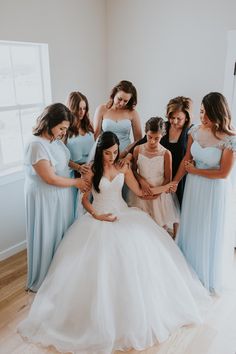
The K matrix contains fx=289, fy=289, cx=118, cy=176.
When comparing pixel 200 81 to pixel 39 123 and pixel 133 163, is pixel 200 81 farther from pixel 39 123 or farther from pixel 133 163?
pixel 39 123

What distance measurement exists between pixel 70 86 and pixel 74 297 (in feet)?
7.09

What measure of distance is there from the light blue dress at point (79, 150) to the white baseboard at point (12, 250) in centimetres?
91

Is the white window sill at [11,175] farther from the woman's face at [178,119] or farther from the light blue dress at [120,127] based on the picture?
the woman's face at [178,119]

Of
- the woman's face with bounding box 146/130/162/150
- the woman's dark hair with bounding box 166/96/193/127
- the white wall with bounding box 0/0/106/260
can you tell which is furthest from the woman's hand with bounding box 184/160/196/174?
the white wall with bounding box 0/0/106/260

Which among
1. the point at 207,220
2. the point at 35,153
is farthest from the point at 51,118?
the point at 207,220

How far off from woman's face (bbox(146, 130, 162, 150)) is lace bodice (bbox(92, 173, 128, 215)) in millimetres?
327

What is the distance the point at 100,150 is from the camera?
6.90 feet

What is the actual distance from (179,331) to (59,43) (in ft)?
9.04

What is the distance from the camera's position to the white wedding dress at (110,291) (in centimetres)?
181

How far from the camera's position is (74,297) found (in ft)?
6.15

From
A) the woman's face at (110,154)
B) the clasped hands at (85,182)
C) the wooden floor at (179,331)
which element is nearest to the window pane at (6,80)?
the clasped hands at (85,182)

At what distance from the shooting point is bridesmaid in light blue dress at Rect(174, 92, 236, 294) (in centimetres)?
206

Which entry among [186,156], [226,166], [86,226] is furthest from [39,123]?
[226,166]

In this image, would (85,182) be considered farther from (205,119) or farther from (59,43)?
(59,43)
